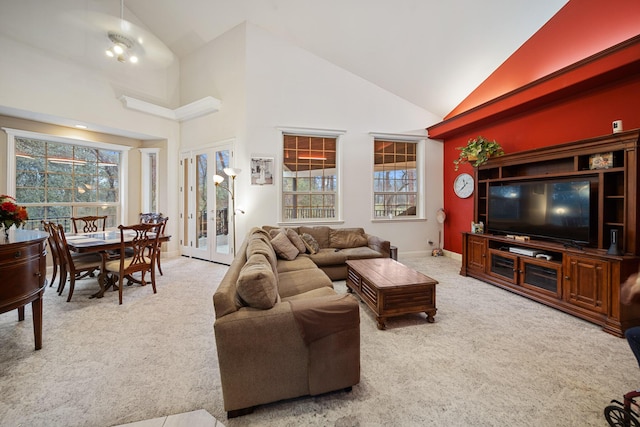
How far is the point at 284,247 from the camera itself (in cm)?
371

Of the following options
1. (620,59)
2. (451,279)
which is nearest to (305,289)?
(451,279)

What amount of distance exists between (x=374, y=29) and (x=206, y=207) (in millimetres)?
4502

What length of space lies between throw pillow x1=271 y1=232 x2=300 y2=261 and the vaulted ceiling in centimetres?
361

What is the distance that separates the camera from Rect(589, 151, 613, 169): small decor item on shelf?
2.78 m

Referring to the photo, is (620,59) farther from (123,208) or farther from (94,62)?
(123,208)

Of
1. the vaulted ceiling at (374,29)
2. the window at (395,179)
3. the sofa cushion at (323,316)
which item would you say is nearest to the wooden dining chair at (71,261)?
the vaulted ceiling at (374,29)

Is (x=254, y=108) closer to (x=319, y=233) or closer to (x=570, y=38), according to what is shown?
(x=319, y=233)

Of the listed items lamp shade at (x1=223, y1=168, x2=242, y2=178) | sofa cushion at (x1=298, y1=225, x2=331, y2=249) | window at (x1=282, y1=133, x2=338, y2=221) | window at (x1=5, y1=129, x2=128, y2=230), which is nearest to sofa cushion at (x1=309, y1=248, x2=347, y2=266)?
sofa cushion at (x1=298, y1=225, x2=331, y2=249)

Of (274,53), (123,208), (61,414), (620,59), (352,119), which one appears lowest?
(61,414)

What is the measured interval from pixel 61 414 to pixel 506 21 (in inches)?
242

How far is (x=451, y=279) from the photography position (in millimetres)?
4082

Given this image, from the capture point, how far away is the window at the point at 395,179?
5.64 meters

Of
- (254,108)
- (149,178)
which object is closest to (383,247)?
(254,108)

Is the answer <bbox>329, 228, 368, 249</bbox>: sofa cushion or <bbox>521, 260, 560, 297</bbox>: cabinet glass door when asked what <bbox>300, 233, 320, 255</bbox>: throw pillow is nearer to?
<bbox>329, 228, 368, 249</bbox>: sofa cushion
